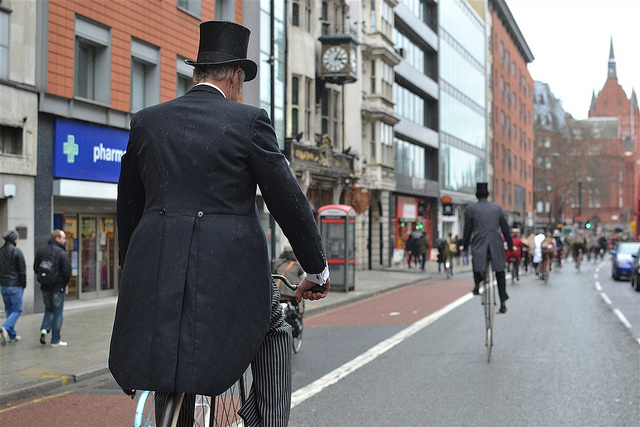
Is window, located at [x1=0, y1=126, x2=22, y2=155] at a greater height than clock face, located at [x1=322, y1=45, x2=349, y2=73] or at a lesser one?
lesser

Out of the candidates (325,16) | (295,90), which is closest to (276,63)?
(295,90)

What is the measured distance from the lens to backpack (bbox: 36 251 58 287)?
11.0 meters

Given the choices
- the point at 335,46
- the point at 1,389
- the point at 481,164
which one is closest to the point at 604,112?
the point at 481,164

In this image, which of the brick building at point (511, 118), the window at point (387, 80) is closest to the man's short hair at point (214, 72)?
the window at point (387, 80)

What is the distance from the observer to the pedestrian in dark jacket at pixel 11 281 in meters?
11.4

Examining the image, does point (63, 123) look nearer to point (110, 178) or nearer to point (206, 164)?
point (110, 178)

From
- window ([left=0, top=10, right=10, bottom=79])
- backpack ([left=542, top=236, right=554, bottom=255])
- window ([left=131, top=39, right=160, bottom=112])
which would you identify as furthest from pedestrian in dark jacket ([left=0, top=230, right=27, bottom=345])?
backpack ([left=542, top=236, right=554, bottom=255])

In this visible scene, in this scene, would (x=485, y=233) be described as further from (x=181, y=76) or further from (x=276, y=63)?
(x=276, y=63)

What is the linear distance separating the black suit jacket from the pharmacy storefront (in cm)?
1494

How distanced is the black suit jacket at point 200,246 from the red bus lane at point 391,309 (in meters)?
11.9

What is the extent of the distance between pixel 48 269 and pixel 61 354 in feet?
4.26

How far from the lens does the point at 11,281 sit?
1148 centimetres

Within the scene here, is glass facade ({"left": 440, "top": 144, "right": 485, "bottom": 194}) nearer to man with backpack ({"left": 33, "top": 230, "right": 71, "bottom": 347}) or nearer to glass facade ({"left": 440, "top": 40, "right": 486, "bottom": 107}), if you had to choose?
glass facade ({"left": 440, "top": 40, "right": 486, "bottom": 107})

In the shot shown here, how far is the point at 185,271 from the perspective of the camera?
101 inches
